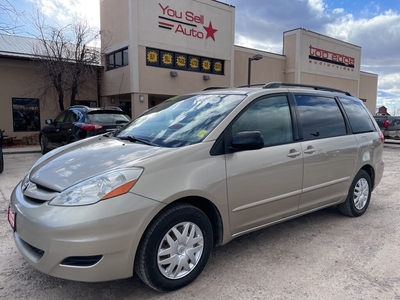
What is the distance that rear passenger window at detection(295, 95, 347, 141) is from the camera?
372 cm

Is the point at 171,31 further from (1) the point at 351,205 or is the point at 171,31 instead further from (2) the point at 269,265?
(2) the point at 269,265

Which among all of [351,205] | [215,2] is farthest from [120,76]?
[351,205]

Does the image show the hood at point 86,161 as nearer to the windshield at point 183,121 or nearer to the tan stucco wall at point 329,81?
the windshield at point 183,121

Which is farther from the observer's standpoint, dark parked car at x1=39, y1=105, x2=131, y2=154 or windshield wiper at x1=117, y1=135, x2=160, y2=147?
dark parked car at x1=39, y1=105, x2=131, y2=154

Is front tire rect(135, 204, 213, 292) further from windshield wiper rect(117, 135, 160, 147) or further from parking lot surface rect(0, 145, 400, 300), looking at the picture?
windshield wiper rect(117, 135, 160, 147)

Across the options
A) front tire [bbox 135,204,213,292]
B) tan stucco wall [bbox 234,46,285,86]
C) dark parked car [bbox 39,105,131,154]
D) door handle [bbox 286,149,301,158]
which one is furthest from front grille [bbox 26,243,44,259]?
tan stucco wall [bbox 234,46,285,86]

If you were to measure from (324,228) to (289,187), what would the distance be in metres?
1.15

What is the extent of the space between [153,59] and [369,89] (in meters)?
24.4

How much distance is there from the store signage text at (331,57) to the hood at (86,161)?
76.7 ft

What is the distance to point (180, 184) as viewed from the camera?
2.52 meters

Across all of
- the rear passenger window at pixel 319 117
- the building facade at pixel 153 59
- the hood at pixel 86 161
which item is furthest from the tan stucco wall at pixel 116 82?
the hood at pixel 86 161

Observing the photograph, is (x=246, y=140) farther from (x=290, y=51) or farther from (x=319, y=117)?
(x=290, y=51)

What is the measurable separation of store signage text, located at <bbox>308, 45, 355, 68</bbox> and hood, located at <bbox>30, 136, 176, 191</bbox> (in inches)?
920

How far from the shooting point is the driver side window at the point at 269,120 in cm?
316
